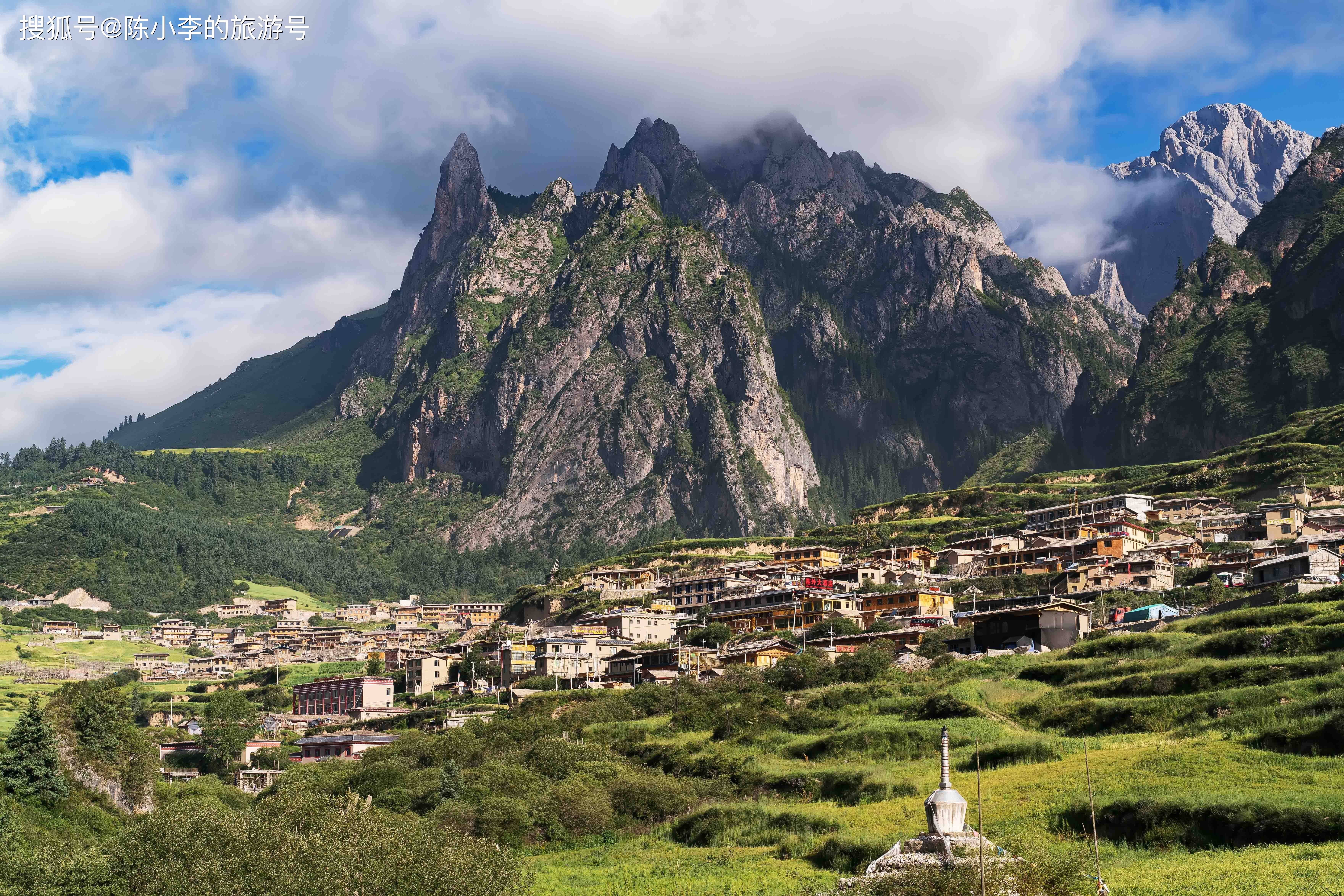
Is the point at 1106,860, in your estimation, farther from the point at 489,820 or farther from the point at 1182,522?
the point at 1182,522

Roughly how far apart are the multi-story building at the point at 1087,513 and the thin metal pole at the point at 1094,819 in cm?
10074

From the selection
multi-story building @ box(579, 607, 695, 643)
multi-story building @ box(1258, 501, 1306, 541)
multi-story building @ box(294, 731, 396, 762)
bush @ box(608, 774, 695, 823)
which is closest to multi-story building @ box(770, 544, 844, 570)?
multi-story building @ box(579, 607, 695, 643)

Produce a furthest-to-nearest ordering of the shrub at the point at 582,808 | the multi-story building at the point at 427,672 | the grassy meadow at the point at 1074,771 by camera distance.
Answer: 1. the multi-story building at the point at 427,672
2. the shrub at the point at 582,808
3. the grassy meadow at the point at 1074,771

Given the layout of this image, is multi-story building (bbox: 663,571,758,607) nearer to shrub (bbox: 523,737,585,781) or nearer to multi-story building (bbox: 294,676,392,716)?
multi-story building (bbox: 294,676,392,716)

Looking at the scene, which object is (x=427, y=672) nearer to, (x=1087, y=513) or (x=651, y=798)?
(x=1087, y=513)

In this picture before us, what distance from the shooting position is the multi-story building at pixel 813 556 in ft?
586

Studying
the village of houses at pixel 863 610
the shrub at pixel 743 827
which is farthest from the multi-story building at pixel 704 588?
the shrub at pixel 743 827

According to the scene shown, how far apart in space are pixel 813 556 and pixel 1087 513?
35.5 metres

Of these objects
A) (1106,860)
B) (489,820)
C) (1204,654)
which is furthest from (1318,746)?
(489,820)

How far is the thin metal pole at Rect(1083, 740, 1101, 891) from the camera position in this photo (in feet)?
123

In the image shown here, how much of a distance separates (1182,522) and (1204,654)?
263ft

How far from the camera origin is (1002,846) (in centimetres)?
4284

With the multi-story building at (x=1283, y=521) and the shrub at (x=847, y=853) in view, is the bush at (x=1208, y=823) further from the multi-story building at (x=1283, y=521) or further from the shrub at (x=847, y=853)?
the multi-story building at (x=1283, y=521)

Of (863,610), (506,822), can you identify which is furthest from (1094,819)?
(863,610)
